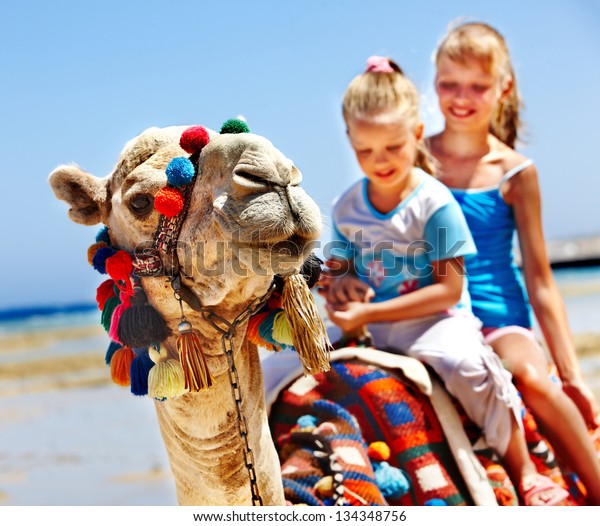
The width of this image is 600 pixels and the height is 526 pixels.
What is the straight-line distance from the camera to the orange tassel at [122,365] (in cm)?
192

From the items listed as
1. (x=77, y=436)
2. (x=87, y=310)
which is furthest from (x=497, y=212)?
(x=87, y=310)

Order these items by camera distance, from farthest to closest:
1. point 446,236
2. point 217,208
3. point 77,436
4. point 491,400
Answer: point 77,436 < point 446,236 < point 491,400 < point 217,208

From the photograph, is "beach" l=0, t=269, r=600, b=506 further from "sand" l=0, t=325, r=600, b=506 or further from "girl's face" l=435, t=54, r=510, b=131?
"girl's face" l=435, t=54, r=510, b=131

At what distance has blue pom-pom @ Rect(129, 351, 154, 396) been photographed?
1.87 metres

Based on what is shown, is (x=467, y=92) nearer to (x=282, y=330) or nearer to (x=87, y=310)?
(x=282, y=330)

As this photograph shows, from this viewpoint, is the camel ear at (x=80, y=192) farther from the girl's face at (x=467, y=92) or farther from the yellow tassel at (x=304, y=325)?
the girl's face at (x=467, y=92)

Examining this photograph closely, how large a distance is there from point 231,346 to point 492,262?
1842 mm

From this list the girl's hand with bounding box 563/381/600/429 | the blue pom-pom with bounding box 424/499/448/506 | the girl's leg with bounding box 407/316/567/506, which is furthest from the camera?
the girl's hand with bounding box 563/381/600/429

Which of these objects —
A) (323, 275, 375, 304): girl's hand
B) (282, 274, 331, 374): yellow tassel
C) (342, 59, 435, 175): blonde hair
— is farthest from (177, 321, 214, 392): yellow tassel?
(342, 59, 435, 175): blonde hair

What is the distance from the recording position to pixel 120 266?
1867mm

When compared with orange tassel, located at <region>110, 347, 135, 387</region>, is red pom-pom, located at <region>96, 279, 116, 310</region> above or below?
above

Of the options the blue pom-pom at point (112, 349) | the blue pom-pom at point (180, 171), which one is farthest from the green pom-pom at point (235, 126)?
the blue pom-pom at point (112, 349)

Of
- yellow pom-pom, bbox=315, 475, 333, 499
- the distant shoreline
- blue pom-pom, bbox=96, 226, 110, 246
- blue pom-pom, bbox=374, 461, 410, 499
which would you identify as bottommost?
the distant shoreline

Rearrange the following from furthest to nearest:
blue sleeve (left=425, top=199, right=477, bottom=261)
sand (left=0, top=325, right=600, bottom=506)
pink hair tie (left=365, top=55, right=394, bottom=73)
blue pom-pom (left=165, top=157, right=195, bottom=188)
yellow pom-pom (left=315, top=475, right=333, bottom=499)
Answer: sand (left=0, top=325, right=600, bottom=506) → pink hair tie (left=365, top=55, right=394, bottom=73) → blue sleeve (left=425, top=199, right=477, bottom=261) → yellow pom-pom (left=315, top=475, right=333, bottom=499) → blue pom-pom (left=165, top=157, right=195, bottom=188)
